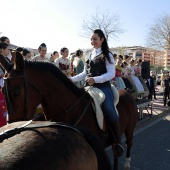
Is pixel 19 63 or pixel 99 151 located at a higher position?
pixel 19 63

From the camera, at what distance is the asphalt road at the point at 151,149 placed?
5.23m

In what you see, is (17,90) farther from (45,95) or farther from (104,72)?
(104,72)

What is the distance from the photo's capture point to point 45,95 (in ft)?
9.87

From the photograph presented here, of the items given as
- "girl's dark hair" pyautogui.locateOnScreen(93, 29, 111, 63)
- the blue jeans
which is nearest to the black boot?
the blue jeans

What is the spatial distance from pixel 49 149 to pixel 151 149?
17.2 ft

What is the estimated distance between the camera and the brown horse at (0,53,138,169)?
2699 millimetres

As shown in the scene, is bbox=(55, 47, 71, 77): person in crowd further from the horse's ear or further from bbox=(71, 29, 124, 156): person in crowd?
the horse's ear

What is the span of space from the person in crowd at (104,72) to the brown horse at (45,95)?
0.30 m

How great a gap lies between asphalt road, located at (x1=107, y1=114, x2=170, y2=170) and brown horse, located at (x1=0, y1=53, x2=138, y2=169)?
2.27 m

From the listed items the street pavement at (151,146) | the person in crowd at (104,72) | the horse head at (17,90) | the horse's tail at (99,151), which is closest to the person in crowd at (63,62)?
the street pavement at (151,146)

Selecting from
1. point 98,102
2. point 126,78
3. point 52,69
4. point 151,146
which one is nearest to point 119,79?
point 126,78

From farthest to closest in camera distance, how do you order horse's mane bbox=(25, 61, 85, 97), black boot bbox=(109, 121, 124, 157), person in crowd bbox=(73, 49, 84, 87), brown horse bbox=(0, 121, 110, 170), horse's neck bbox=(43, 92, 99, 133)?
person in crowd bbox=(73, 49, 84, 87) < black boot bbox=(109, 121, 124, 157) < horse's neck bbox=(43, 92, 99, 133) < horse's mane bbox=(25, 61, 85, 97) < brown horse bbox=(0, 121, 110, 170)

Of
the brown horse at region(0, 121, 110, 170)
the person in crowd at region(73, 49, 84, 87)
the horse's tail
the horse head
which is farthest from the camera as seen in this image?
the person in crowd at region(73, 49, 84, 87)

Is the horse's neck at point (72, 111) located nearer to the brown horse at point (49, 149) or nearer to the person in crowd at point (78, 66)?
the brown horse at point (49, 149)
